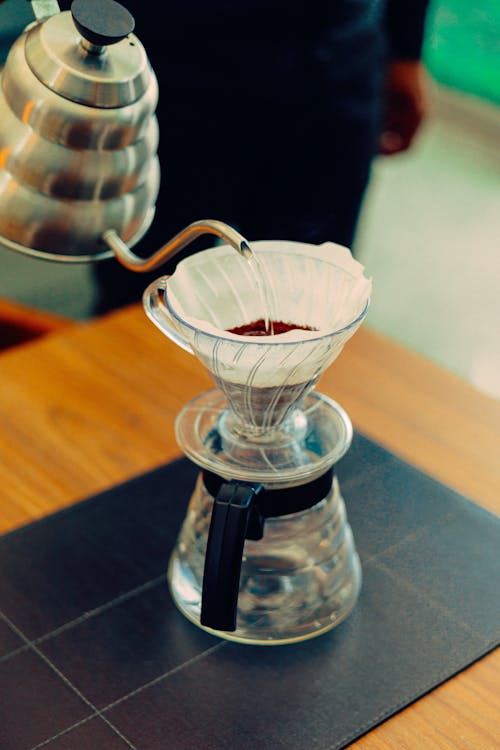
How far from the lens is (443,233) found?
10.3 feet

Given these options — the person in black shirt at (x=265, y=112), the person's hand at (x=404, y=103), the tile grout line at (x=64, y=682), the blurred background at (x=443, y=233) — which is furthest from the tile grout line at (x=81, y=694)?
the blurred background at (x=443, y=233)

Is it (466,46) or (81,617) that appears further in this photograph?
(466,46)

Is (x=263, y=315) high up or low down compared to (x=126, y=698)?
up

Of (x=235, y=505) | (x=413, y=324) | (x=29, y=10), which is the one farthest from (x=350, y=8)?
(x=413, y=324)

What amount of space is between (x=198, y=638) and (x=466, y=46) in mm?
3184

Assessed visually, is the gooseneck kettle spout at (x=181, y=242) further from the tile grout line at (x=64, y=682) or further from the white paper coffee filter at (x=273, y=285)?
the tile grout line at (x=64, y=682)

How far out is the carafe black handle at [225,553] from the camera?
72cm

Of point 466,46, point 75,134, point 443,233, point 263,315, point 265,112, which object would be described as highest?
point 75,134

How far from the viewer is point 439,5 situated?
3.53m

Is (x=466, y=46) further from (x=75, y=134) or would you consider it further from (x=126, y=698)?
(x=126, y=698)

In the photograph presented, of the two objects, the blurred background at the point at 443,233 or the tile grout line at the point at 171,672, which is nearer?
the tile grout line at the point at 171,672

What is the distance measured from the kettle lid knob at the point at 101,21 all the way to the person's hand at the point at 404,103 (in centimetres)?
104

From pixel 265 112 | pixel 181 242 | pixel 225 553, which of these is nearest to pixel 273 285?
pixel 181 242

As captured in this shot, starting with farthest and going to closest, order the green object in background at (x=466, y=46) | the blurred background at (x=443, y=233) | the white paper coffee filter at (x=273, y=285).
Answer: the green object in background at (x=466, y=46), the blurred background at (x=443, y=233), the white paper coffee filter at (x=273, y=285)
